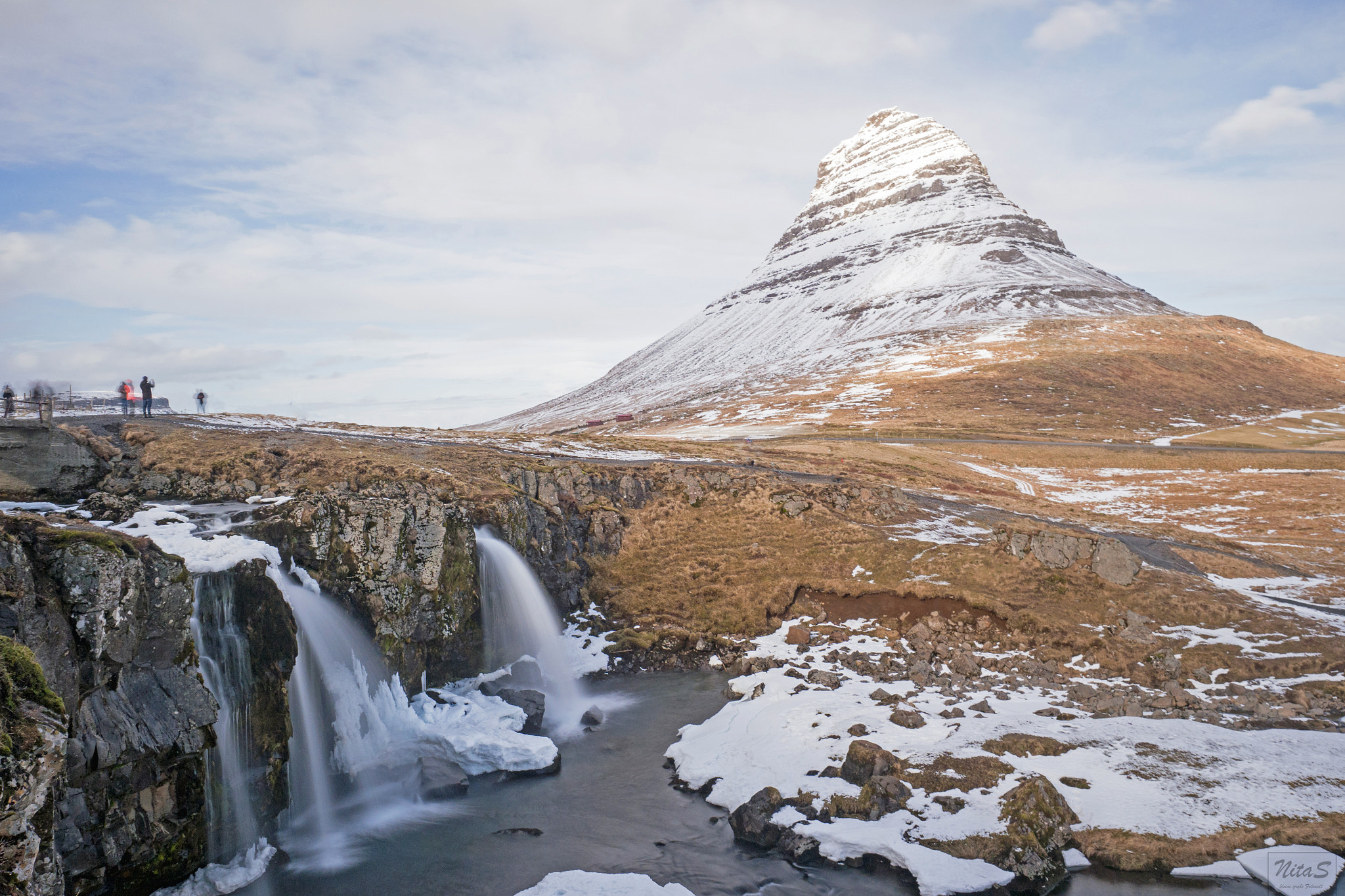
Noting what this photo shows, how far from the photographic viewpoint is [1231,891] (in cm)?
1638

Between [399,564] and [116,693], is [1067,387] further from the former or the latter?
[116,693]

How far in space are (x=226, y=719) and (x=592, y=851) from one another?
972 cm

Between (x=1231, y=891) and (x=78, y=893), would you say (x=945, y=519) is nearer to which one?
(x=1231, y=891)

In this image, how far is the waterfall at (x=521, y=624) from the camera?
2892 centimetres

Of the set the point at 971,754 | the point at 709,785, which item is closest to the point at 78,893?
the point at 709,785

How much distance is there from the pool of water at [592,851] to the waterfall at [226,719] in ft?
5.21

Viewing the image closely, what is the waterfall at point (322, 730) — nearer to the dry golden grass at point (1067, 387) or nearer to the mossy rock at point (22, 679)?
the mossy rock at point (22, 679)

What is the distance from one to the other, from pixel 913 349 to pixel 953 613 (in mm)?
147379

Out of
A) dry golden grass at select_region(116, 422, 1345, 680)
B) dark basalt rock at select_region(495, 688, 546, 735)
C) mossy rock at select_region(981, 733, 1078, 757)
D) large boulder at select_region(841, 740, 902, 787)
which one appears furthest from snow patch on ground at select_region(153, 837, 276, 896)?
mossy rock at select_region(981, 733, 1078, 757)

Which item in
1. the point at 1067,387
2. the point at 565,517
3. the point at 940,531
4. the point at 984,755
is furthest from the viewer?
the point at 1067,387

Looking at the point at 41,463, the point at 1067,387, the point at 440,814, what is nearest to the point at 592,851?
the point at 440,814

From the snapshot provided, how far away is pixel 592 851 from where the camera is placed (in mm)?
18703

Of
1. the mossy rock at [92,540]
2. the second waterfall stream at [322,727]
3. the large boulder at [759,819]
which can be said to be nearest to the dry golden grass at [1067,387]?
the second waterfall stream at [322,727]

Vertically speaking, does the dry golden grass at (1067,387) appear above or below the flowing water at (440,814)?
above
